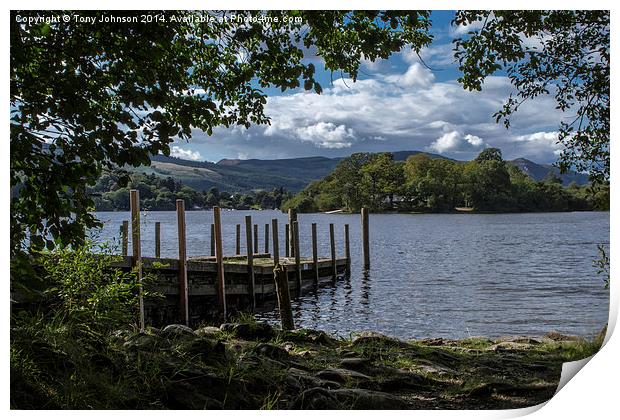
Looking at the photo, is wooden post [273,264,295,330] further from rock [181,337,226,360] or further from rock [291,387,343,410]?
rock [291,387,343,410]

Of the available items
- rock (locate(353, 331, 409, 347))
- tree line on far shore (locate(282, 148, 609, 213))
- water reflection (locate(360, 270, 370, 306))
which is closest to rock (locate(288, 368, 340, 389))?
rock (locate(353, 331, 409, 347))

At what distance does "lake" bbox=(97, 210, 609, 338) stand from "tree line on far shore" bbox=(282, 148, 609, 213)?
256mm

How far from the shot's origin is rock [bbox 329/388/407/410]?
4.31m

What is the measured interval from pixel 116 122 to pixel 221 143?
129 centimetres

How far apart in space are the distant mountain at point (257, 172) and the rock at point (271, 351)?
147 centimetres

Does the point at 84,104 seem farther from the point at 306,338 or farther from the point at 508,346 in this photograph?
the point at 508,346

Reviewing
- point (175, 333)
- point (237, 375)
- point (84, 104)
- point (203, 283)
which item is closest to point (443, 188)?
point (175, 333)

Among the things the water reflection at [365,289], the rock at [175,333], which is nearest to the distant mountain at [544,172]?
the rock at [175,333]

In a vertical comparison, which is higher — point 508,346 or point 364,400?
point 364,400

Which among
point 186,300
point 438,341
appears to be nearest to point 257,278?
point 186,300

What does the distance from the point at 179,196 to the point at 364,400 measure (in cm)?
277

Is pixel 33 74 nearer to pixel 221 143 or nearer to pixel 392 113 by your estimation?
pixel 221 143

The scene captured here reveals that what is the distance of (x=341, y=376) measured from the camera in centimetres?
475

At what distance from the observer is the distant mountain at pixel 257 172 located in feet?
17.4
